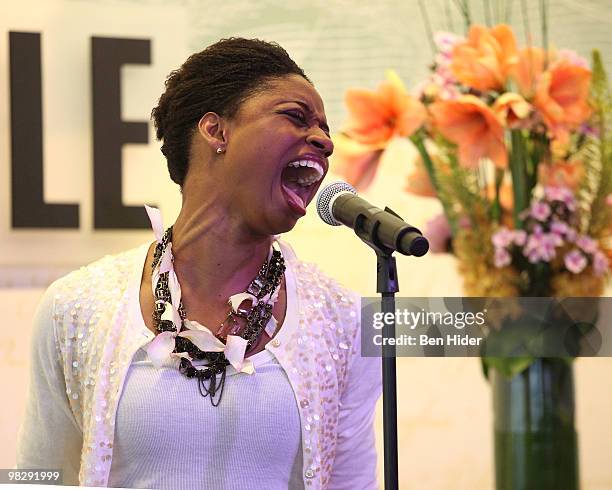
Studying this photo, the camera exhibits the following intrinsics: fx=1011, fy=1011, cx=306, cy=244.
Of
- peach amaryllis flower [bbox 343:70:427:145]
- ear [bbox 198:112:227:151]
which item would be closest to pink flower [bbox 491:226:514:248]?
peach amaryllis flower [bbox 343:70:427:145]

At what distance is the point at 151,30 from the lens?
251 cm

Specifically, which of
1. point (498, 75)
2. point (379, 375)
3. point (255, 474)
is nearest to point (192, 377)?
point (255, 474)

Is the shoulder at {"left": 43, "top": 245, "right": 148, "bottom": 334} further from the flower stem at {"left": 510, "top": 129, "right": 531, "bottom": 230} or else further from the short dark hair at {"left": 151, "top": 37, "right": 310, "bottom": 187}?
the flower stem at {"left": 510, "top": 129, "right": 531, "bottom": 230}

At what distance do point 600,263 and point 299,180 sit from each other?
0.92 m

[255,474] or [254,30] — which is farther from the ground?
[254,30]

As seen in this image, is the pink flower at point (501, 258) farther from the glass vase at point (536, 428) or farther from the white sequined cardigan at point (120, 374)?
the white sequined cardigan at point (120, 374)

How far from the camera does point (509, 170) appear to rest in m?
2.57

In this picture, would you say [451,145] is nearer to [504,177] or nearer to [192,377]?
[504,177]

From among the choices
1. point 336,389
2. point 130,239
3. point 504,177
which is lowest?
point 336,389

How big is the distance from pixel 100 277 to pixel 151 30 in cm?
73

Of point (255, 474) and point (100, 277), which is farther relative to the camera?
point (100, 277)

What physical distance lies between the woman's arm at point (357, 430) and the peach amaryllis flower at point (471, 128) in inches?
→ 25.4

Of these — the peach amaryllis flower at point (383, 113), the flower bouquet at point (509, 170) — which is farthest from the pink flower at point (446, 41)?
the peach amaryllis flower at point (383, 113)

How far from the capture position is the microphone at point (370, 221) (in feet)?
4.43
